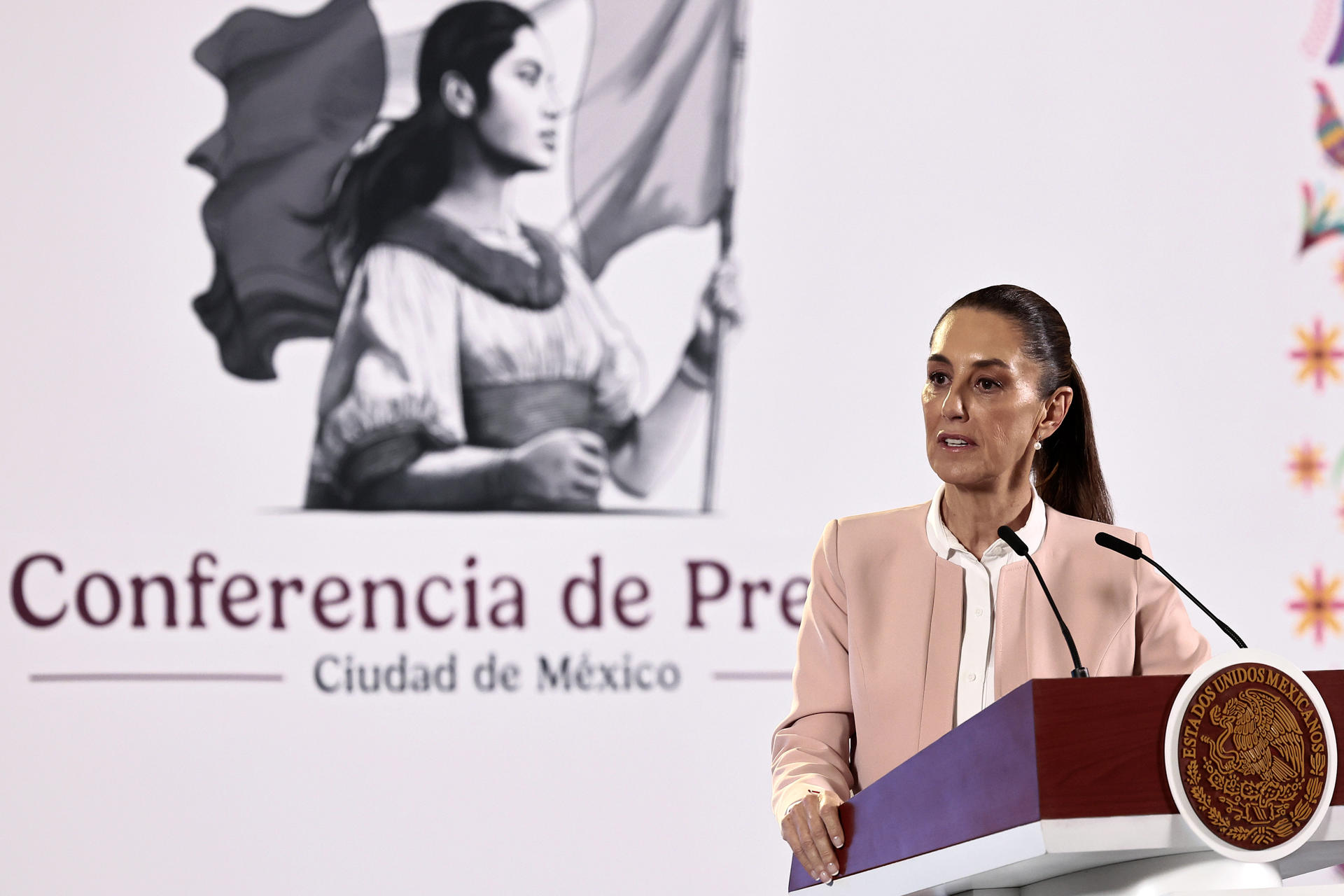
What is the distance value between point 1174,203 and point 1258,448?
0.66m

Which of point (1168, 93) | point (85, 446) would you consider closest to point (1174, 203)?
point (1168, 93)

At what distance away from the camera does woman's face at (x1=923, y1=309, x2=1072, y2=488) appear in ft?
6.09

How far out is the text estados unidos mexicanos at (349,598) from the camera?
317 centimetres

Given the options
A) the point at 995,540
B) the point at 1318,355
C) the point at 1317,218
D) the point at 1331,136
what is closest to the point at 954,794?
the point at 995,540

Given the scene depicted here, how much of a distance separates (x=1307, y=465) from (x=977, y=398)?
2.15 meters

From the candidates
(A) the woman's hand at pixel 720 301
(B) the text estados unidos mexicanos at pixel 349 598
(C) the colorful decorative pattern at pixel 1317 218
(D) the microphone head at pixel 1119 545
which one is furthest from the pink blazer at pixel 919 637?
(C) the colorful decorative pattern at pixel 1317 218

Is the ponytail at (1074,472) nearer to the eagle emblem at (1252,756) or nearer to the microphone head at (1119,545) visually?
the microphone head at (1119,545)

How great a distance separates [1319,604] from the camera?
360cm

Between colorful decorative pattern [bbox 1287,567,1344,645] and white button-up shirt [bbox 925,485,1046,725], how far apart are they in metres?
1.95

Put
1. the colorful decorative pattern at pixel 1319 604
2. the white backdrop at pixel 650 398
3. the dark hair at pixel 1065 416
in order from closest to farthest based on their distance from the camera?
the dark hair at pixel 1065 416
the white backdrop at pixel 650 398
the colorful decorative pattern at pixel 1319 604

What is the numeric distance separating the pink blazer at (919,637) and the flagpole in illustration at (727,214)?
141 centimetres

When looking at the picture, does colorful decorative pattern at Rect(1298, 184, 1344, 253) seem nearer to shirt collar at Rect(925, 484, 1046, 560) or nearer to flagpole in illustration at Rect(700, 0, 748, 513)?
flagpole in illustration at Rect(700, 0, 748, 513)

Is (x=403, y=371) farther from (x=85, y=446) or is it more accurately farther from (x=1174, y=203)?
(x=1174, y=203)

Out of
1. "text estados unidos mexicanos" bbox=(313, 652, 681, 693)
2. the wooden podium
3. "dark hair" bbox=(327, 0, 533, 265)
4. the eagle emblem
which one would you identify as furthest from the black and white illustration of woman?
the eagle emblem
